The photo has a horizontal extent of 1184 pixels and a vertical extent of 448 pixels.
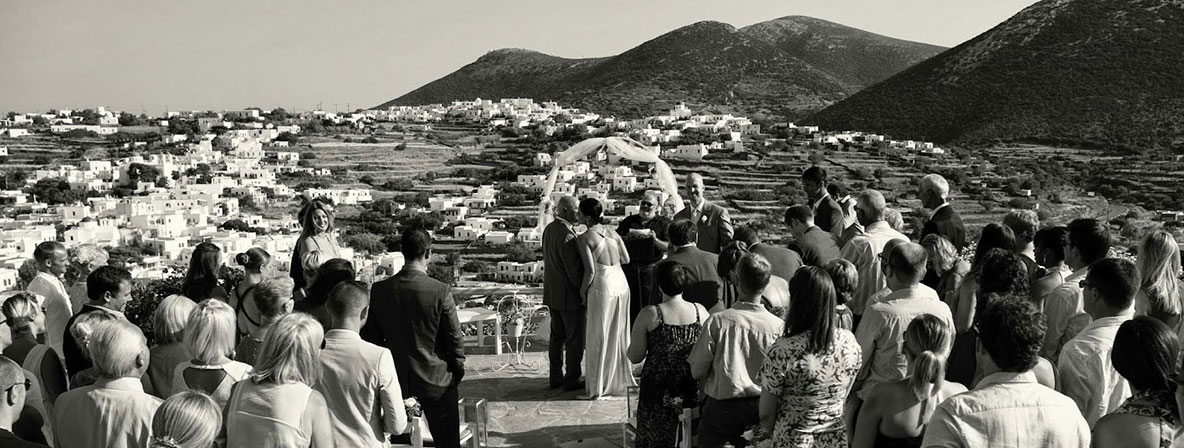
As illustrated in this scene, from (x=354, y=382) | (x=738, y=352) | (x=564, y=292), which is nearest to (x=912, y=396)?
(x=738, y=352)

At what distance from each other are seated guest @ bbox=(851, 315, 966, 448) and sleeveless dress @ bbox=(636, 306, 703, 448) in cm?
119

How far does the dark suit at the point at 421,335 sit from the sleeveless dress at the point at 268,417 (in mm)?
1215

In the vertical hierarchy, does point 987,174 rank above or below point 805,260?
below

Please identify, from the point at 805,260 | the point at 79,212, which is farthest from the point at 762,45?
the point at 805,260

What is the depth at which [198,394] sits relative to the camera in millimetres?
2479

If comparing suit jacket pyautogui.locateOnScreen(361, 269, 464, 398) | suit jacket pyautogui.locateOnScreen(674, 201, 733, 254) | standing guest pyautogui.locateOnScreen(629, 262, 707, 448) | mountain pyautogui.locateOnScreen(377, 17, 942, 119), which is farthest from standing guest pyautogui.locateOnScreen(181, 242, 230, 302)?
mountain pyautogui.locateOnScreen(377, 17, 942, 119)

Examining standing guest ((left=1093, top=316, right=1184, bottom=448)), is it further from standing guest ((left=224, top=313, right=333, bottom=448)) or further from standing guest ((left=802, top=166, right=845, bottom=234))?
standing guest ((left=802, top=166, right=845, bottom=234))

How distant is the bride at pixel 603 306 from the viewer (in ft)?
17.8

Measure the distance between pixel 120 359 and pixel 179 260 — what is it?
35871 millimetres

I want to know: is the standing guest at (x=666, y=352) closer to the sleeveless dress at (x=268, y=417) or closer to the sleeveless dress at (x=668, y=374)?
the sleeveless dress at (x=668, y=374)

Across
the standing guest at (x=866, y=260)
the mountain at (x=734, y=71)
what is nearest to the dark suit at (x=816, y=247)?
the standing guest at (x=866, y=260)

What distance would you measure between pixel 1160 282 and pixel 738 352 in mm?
1767

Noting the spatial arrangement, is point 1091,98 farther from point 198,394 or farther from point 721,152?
point 198,394

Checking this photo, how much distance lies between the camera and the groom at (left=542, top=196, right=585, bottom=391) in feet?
18.3
